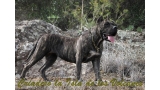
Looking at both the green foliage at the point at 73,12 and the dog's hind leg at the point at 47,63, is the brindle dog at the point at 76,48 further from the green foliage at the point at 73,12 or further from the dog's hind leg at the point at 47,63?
the green foliage at the point at 73,12

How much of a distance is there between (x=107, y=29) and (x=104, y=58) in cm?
101

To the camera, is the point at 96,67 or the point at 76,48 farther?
the point at 96,67

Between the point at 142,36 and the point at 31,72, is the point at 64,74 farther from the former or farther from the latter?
the point at 142,36

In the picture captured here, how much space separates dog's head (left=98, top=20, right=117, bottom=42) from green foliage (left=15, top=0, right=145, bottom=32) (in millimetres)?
647

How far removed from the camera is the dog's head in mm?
8344

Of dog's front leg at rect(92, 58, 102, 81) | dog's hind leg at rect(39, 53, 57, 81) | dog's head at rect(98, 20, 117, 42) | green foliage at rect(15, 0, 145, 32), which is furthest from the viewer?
green foliage at rect(15, 0, 145, 32)

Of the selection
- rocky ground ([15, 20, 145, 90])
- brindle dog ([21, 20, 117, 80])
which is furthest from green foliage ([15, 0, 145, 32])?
brindle dog ([21, 20, 117, 80])

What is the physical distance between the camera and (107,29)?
8.34 meters

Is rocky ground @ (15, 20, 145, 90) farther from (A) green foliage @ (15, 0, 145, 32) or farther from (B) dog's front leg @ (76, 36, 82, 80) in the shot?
(B) dog's front leg @ (76, 36, 82, 80)

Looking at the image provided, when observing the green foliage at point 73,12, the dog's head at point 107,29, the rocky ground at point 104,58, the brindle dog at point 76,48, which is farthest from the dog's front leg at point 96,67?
the green foliage at point 73,12

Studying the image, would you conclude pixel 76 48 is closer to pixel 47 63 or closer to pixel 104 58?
pixel 47 63

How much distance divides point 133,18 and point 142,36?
501 millimetres

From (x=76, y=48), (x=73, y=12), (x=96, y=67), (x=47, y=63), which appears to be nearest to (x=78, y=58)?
(x=76, y=48)

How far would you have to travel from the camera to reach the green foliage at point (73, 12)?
907 cm
